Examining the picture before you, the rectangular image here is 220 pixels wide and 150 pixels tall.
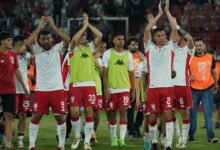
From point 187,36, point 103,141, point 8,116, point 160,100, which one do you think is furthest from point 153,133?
point 103,141

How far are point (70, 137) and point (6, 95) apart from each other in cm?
433

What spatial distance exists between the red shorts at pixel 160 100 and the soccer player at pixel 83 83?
1847 mm

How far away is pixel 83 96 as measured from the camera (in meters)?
17.9

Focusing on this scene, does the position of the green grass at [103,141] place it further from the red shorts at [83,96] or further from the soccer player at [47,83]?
the soccer player at [47,83]

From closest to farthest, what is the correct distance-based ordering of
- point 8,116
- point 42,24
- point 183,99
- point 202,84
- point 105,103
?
point 42,24 → point 8,116 → point 183,99 → point 105,103 → point 202,84

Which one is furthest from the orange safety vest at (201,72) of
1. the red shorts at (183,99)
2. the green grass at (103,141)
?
the red shorts at (183,99)

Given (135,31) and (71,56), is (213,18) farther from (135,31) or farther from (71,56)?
(71,56)

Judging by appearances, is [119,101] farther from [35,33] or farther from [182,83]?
[35,33]

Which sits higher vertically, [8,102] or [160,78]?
[160,78]

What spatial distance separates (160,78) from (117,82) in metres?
2.76

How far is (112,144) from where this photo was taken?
18859 millimetres

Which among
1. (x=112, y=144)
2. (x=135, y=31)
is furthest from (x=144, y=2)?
(x=112, y=144)

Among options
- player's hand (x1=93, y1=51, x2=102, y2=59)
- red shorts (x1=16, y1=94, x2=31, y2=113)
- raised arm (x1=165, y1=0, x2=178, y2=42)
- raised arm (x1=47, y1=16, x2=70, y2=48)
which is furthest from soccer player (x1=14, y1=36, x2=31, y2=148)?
raised arm (x1=165, y1=0, x2=178, y2=42)

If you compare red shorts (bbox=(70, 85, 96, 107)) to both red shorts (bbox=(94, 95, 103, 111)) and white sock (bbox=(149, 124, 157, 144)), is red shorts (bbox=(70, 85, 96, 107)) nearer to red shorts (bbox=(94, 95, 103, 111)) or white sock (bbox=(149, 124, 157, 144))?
red shorts (bbox=(94, 95, 103, 111))
